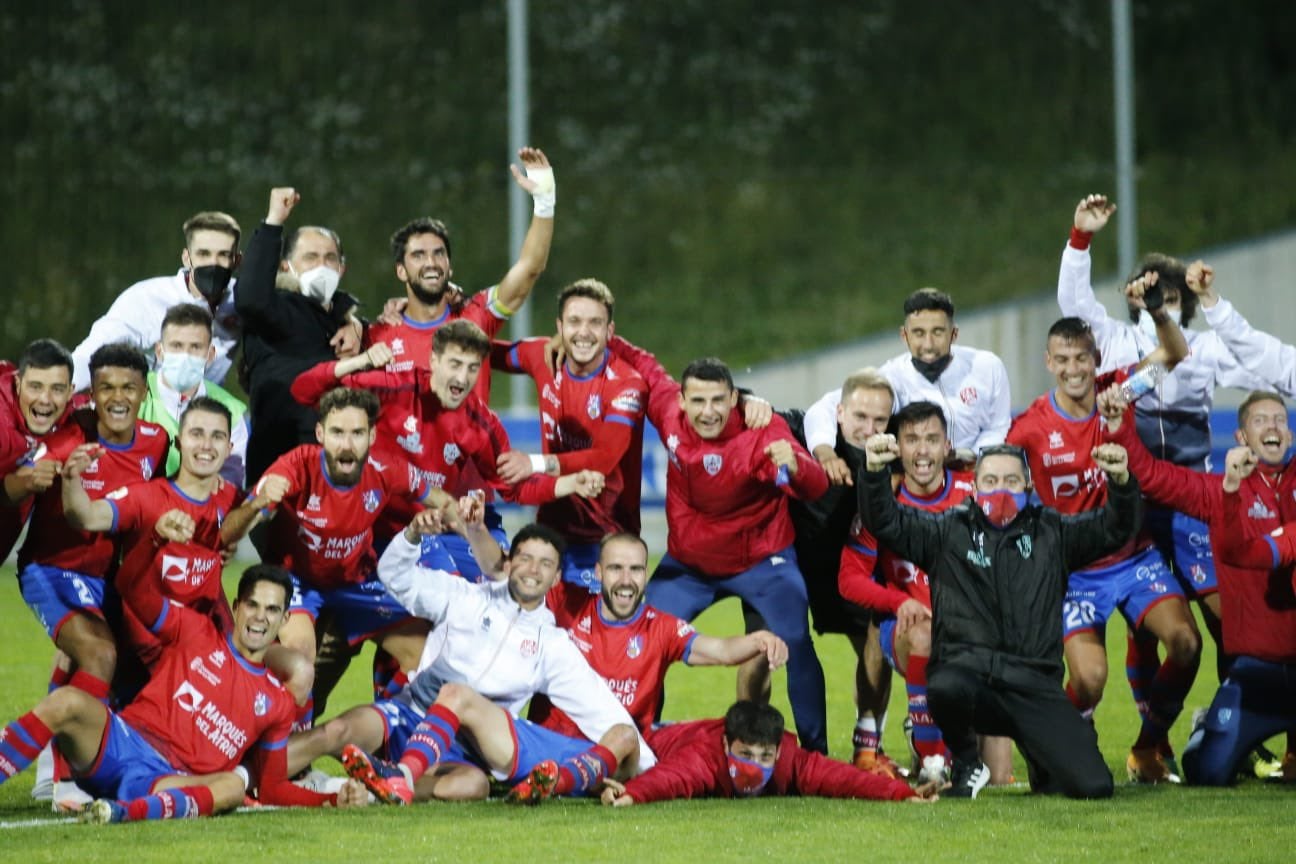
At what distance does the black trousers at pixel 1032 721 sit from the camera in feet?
24.4

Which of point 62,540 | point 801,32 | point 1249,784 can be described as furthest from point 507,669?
point 801,32

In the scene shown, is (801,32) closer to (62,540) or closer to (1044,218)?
(1044,218)

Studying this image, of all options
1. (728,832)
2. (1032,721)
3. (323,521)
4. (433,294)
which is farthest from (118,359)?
(1032,721)

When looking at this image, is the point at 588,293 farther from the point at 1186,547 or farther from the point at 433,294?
the point at 1186,547

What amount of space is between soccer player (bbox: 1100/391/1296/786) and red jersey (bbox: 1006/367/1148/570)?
1.29 ft

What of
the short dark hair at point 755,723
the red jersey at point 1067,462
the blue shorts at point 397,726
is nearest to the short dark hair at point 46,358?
the blue shorts at point 397,726

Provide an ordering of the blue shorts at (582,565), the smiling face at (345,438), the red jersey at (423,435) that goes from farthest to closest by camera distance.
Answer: the blue shorts at (582,565) → the red jersey at (423,435) → the smiling face at (345,438)

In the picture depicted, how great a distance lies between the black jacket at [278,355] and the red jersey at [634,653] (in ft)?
5.55

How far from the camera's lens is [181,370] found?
318 inches

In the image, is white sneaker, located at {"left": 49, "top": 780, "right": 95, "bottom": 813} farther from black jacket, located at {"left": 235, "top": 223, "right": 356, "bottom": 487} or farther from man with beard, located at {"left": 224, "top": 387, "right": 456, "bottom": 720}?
black jacket, located at {"left": 235, "top": 223, "right": 356, "bottom": 487}

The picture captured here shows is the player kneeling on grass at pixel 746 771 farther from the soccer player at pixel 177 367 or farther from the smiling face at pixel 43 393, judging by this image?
the smiling face at pixel 43 393

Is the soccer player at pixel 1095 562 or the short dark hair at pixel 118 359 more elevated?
the short dark hair at pixel 118 359

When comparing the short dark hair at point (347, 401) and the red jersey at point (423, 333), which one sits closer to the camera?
the short dark hair at point (347, 401)

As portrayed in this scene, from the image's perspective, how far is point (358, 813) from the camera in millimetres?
7004
